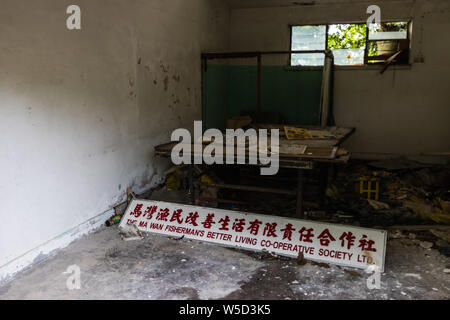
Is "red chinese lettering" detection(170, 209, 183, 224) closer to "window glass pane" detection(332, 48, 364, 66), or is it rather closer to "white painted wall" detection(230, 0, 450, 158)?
"white painted wall" detection(230, 0, 450, 158)

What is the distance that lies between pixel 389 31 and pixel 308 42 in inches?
56.3

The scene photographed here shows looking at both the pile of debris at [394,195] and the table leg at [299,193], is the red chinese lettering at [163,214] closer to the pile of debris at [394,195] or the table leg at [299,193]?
the table leg at [299,193]

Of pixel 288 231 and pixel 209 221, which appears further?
pixel 209 221

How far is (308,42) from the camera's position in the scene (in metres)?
7.09

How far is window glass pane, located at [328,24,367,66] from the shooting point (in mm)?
6822

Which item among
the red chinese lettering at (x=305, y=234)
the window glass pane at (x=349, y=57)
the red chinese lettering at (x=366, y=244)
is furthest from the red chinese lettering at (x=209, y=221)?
the window glass pane at (x=349, y=57)

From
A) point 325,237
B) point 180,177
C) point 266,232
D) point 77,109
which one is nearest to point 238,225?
point 266,232

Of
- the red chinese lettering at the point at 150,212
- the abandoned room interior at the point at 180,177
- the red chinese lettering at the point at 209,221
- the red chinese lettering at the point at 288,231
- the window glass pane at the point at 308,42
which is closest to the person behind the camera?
the abandoned room interior at the point at 180,177

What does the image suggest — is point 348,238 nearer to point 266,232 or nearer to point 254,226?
point 266,232

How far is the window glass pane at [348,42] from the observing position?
682 cm

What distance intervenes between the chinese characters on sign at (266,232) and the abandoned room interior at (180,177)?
0.01m

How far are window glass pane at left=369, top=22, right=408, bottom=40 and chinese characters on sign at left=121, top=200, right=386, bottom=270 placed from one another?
480cm

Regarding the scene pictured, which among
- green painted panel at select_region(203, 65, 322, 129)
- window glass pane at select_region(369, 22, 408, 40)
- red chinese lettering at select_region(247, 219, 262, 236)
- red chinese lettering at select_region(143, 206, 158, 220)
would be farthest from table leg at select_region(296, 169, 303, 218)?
window glass pane at select_region(369, 22, 408, 40)
